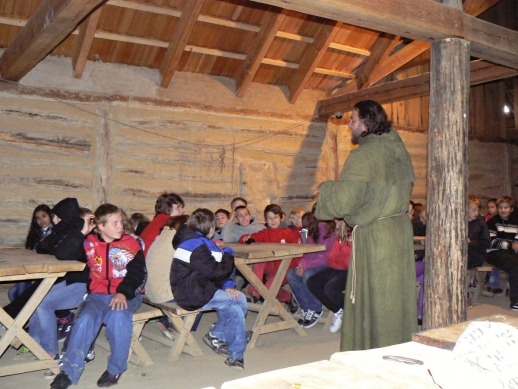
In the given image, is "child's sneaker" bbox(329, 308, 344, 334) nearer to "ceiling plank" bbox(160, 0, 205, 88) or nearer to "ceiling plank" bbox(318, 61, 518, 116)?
"ceiling plank" bbox(318, 61, 518, 116)

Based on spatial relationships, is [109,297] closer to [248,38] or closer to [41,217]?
[41,217]

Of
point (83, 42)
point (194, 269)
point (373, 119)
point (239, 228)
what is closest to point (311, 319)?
point (239, 228)

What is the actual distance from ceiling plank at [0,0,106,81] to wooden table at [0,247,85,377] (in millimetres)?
2181

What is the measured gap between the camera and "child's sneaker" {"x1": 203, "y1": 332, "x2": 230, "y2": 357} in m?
4.87

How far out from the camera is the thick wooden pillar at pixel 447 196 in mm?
4773

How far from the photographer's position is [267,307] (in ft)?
18.3

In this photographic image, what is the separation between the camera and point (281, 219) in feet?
24.6

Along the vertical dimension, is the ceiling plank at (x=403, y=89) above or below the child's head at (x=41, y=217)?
above

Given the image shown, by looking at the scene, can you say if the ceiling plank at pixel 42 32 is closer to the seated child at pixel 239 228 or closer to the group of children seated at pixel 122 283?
the group of children seated at pixel 122 283

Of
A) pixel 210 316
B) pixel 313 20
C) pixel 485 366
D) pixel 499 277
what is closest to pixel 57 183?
pixel 210 316

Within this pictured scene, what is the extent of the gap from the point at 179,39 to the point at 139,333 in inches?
179

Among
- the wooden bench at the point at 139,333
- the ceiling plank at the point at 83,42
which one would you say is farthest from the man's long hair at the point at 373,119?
the ceiling plank at the point at 83,42

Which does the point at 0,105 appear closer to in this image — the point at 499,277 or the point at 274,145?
the point at 274,145

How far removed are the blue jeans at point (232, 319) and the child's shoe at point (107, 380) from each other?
3.00 feet
